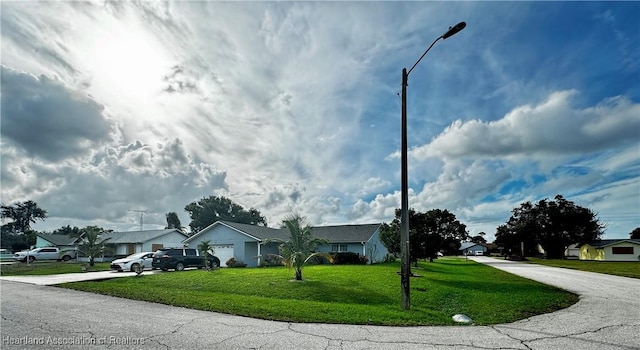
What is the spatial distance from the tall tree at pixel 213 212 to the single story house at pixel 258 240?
3506 centimetres

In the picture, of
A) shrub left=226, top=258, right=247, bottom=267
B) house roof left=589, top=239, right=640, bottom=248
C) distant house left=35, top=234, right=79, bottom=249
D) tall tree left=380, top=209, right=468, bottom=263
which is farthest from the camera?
house roof left=589, top=239, right=640, bottom=248

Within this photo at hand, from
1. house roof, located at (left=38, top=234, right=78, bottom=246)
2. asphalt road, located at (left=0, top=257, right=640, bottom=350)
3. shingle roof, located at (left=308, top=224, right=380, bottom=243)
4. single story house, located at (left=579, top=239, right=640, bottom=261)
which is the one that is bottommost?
single story house, located at (left=579, top=239, right=640, bottom=261)

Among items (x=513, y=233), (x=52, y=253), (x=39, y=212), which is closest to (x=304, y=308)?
(x=52, y=253)

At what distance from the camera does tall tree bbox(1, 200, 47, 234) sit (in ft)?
282

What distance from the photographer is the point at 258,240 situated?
106 feet

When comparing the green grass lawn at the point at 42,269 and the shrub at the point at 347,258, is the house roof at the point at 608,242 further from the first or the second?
the green grass lawn at the point at 42,269

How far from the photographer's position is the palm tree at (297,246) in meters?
17.1

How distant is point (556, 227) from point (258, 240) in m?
58.2

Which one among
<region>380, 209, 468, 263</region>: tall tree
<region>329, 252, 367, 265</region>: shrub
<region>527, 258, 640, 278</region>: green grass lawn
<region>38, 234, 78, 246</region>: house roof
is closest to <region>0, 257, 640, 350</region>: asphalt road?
<region>380, 209, 468, 263</region>: tall tree

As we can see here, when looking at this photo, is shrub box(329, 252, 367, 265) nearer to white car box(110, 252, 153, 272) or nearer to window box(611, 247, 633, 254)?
white car box(110, 252, 153, 272)

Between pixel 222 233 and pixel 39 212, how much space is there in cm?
8236

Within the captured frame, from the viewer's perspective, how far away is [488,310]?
33.7ft

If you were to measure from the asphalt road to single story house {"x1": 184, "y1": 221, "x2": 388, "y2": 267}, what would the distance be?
Result: 70.0 feet

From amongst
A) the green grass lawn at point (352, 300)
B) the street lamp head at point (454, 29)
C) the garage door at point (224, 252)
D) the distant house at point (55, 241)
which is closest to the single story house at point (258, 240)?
the garage door at point (224, 252)
